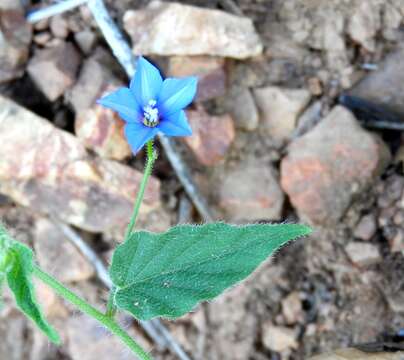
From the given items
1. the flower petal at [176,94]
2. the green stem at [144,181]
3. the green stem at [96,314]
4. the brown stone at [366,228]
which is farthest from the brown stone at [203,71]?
the green stem at [96,314]

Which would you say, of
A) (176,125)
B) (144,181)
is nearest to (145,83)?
(176,125)

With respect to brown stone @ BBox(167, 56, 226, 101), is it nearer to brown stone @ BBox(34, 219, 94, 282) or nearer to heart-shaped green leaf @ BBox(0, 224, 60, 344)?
brown stone @ BBox(34, 219, 94, 282)

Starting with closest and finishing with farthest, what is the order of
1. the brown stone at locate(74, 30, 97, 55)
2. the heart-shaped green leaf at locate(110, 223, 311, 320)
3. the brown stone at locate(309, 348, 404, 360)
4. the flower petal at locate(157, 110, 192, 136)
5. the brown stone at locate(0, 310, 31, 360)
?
the heart-shaped green leaf at locate(110, 223, 311, 320)
the flower petal at locate(157, 110, 192, 136)
the brown stone at locate(309, 348, 404, 360)
the brown stone at locate(74, 30, 97, 55)
the brown stone at locate(0, 310, 31, 360)

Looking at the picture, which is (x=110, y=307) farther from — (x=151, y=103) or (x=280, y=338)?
(x=280, y=338)

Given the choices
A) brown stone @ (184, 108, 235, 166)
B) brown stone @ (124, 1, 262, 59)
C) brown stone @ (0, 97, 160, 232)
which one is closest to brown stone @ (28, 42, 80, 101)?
brown stone @ (0, 97, 160, 232)

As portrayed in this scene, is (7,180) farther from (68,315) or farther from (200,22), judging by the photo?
(200,22)
